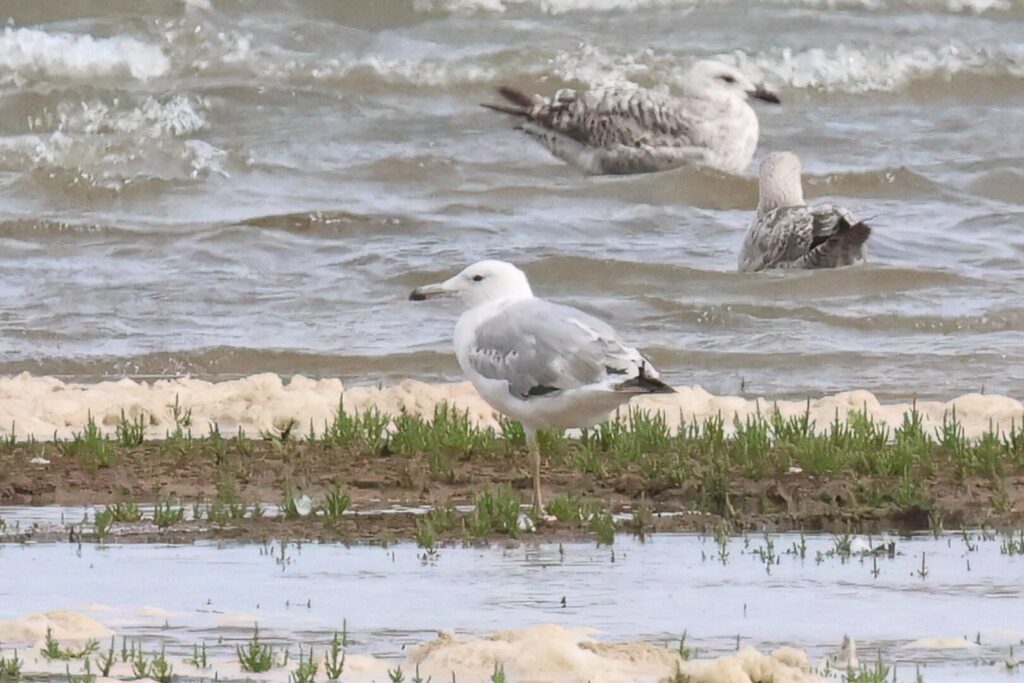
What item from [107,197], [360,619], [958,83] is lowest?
[360,619]

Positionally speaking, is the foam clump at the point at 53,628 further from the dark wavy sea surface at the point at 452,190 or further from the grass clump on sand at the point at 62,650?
the dark wavy sea surface at the point at 452,190

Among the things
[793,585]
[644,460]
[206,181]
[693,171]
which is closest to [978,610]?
[793,585]

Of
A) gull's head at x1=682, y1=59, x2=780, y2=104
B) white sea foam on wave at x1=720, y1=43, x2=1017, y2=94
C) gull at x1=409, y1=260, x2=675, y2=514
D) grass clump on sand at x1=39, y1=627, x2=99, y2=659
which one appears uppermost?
white sea foam on wave at x1=720, y1=43, x2=1017, y2=94

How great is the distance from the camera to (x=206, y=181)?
26.4 metres

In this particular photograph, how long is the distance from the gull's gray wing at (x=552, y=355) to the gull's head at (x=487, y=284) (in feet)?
0.86

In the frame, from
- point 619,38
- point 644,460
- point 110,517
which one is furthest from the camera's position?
point 619,38

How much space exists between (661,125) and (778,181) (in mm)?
5715

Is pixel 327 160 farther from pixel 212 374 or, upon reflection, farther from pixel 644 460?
pixel 644 460

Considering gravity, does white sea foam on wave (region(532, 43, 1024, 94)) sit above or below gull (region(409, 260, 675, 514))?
above

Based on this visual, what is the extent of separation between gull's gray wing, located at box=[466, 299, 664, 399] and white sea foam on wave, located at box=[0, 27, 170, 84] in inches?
919

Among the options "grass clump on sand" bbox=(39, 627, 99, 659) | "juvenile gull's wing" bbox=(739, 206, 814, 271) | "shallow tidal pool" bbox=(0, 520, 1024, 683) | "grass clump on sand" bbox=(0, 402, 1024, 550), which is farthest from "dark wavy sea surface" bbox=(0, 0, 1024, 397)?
"grass clump on sand" bbox=(39, 627, 99, 659)

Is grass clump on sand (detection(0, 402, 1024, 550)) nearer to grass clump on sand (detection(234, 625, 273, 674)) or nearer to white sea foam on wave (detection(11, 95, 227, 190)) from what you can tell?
grass clump on sand (detection(234, 625, 273, 674))

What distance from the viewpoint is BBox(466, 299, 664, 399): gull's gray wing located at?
32.7 feet

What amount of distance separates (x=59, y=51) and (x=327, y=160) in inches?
306
